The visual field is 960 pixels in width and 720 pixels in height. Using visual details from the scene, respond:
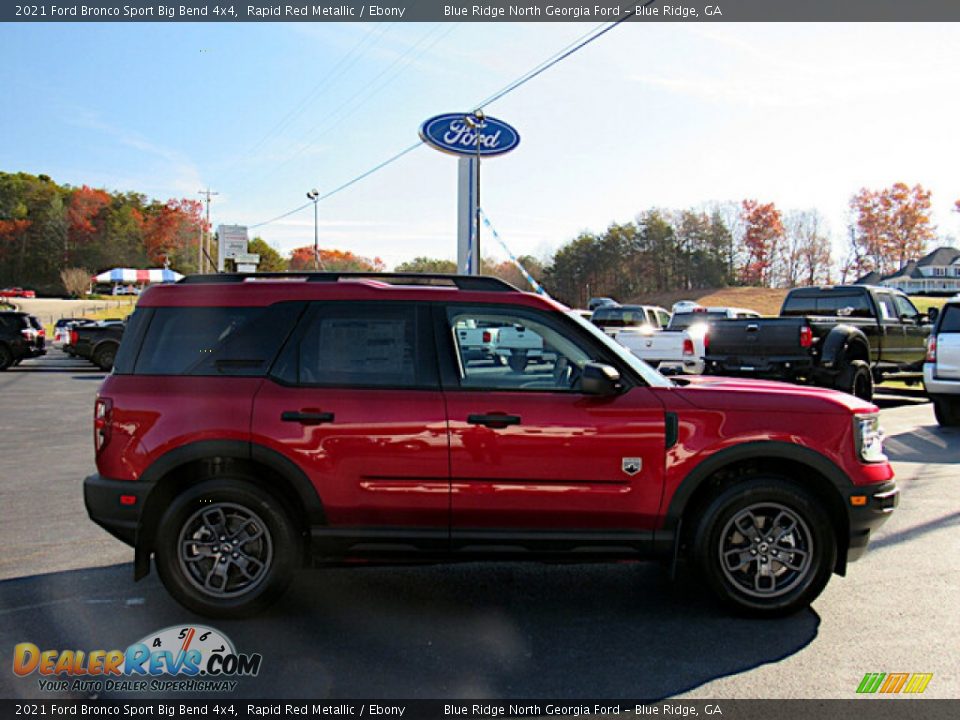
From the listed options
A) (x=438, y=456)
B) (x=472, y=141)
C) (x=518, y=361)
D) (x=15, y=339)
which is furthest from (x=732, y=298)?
(x=438, y=456)

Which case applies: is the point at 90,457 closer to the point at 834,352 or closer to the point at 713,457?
the point at 713,457

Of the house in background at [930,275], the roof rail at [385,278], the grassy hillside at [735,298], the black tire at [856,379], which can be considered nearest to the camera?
the roof rail at [385,278]

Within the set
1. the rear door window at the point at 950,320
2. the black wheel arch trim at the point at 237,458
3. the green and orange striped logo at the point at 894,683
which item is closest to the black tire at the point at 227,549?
the black wheel arch trim at the point at 237,458

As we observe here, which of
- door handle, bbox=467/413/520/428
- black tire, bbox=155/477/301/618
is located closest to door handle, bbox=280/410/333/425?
black tire, bbox=155/477/301/618

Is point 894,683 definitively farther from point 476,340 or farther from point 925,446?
point 925,446

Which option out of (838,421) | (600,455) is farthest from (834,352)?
(600,455)

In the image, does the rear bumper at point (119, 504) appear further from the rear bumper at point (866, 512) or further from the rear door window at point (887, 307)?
the rear door window at point (887, 307)

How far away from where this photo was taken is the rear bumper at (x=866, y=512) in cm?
451

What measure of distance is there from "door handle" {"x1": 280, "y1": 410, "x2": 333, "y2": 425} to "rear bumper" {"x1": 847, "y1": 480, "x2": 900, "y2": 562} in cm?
297

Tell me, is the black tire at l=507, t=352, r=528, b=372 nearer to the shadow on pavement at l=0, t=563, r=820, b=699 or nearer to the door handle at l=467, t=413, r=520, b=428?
the door handle at l=467, t=413, r=520, b=428

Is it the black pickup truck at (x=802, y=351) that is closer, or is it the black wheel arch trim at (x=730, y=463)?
the black wheel arch trim at (x=730, y=463)

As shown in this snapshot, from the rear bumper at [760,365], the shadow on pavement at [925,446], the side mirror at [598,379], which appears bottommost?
the shadow on pavement at [925,446]

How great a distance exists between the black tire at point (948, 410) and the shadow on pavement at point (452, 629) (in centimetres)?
869

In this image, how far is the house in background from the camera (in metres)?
86.3
